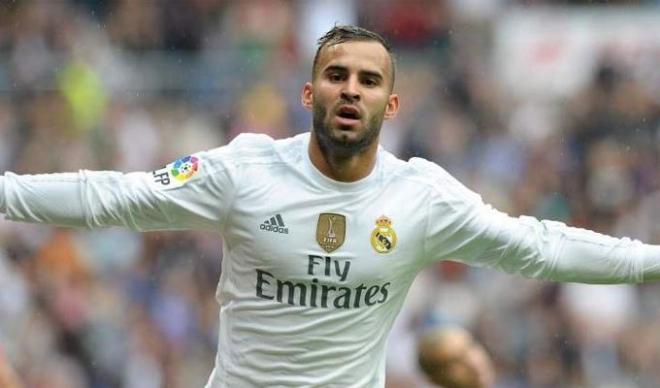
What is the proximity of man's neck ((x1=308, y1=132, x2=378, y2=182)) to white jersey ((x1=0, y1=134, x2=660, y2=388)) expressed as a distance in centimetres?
4

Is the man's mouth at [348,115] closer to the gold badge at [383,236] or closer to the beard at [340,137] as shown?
the beard at [340,137]

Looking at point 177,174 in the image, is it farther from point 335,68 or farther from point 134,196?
point 335,68

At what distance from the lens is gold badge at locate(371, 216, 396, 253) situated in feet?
22.1

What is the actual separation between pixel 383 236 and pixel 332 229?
0.20 meters

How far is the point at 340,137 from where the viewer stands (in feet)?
21.8

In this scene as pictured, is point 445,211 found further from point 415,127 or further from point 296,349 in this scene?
point 415,127

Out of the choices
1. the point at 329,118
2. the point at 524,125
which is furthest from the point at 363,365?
the point at 524,125

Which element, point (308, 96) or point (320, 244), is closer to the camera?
point (320, 244)

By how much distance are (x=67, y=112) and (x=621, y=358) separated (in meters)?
5.40

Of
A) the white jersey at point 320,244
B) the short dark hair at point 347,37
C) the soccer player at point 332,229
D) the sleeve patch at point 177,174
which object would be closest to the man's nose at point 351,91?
the soccer player at point 332,229

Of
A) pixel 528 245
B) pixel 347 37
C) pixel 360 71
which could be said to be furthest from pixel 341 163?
pixel 528 245

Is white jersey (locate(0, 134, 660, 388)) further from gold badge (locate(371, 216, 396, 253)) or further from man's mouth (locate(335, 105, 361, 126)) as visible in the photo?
man's mouth (locate(335, 105, 361, 126))

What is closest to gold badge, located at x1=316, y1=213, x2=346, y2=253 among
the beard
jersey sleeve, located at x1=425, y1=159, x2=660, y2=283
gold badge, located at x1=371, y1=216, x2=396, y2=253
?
gold badge, located at x1=371, y1=216, x2=396, y2=253

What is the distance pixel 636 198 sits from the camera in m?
14.0
